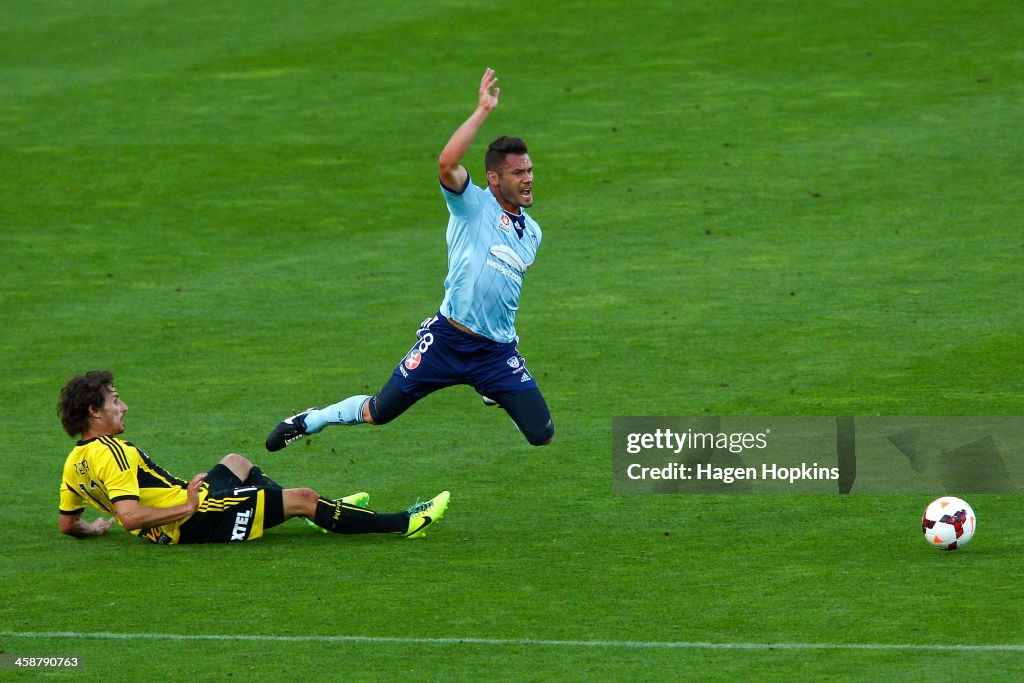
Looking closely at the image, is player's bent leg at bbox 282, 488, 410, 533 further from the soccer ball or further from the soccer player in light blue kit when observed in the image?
the soccer ball

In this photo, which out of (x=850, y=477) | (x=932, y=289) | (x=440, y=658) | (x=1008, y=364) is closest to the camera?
(x=440, y=658)

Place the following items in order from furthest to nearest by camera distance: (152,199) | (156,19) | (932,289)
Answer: (156,19), (152,199), (932,289)

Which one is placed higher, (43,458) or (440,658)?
(43,458)

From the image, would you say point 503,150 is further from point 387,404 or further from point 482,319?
point 387,404

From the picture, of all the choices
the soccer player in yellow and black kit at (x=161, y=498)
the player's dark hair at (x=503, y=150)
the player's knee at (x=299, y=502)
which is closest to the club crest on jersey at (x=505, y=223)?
the player's dark hair at (x=503, y=150)

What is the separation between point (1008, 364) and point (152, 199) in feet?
40.1

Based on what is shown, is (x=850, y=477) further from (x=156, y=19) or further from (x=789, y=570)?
(x=156, y=19)

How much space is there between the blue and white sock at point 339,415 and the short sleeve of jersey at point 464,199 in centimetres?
157

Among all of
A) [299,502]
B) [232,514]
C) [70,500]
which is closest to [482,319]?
[299,502]

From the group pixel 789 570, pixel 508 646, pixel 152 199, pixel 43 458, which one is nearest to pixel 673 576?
pixel 789 570

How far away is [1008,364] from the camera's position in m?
14.9

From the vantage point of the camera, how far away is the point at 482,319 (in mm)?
10891

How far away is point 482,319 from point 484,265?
39 cm

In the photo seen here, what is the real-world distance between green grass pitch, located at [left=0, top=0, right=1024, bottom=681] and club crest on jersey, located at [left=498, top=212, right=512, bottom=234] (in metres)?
2.08
